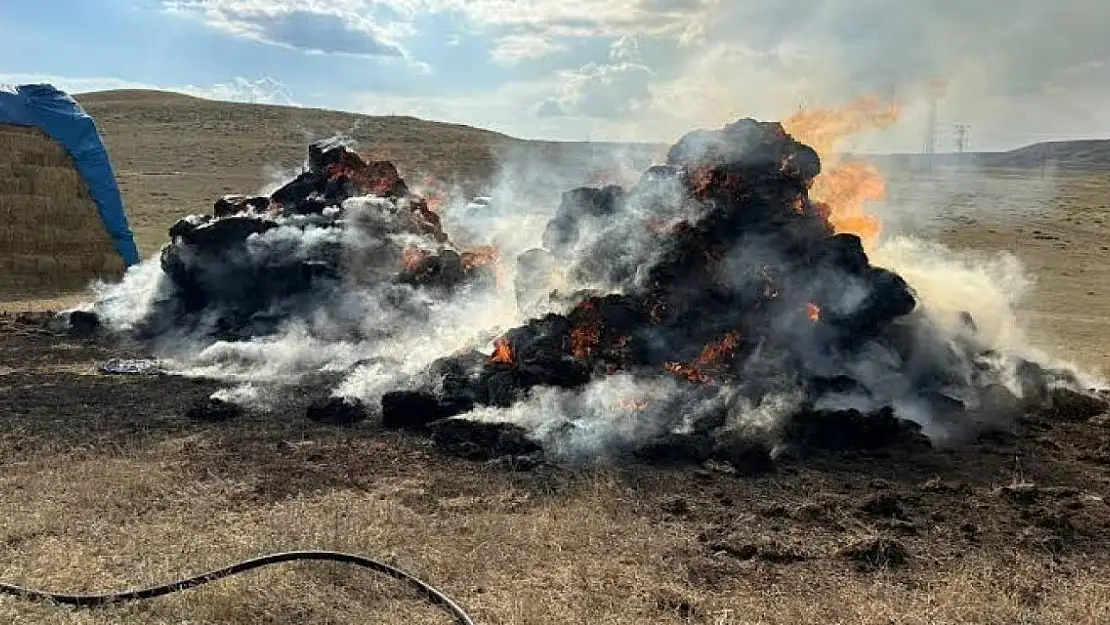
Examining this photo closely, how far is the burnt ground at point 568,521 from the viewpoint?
21.0ft

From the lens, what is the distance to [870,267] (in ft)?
39.4

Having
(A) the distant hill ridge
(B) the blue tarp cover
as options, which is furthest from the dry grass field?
(A) the distant hill ridge

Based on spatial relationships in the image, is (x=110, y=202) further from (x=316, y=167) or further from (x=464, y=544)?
(x=464, y=544)

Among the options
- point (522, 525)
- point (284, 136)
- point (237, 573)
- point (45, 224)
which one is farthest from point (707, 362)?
point (284, 136)

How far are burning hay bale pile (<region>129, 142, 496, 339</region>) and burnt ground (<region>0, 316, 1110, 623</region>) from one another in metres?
5.80

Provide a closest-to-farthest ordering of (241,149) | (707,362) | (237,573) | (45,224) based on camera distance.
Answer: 1. (237,573)
2. (707,362)
3. (45,224)
4. (241,149)

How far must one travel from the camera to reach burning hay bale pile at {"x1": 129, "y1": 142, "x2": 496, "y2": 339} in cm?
1653

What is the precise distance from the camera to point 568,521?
7809mm

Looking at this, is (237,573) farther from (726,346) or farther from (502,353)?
(726,346)

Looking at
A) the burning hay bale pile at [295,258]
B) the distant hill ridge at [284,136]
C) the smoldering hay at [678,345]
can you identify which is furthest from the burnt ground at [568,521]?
the distant hill ridge at [284,136]

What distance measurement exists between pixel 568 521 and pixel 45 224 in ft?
64.7

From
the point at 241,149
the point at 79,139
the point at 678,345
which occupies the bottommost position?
the point at 678,345

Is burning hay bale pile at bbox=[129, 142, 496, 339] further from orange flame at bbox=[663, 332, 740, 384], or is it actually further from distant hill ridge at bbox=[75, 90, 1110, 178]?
distant hill ridge at bbox=[75, 90, 1110, 178]

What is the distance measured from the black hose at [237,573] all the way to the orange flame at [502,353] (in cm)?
508
